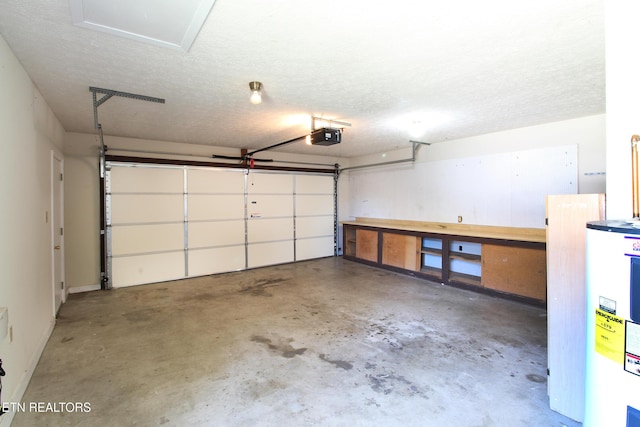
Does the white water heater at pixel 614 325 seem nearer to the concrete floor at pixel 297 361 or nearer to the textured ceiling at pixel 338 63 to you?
the concrete floor at pixel 297 361

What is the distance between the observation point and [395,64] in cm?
249

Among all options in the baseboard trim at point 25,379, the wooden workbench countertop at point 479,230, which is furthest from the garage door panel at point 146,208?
the wooden workbench countertop at point 479,230

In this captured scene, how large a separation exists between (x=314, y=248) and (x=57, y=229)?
4867mm

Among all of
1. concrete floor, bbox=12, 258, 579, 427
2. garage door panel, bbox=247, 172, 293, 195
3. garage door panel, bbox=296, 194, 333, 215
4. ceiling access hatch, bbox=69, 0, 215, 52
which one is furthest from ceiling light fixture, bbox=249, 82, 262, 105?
garage door panel, bbox=296, 194, 333, 215

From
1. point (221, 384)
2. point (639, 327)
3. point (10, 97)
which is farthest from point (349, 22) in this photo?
point (221, 384)

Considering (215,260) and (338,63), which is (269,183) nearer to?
(215,260)

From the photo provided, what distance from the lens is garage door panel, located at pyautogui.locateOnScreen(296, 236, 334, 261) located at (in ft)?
23.7

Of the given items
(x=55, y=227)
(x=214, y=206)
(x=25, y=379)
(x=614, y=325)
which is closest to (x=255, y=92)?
(x=614, y=325)

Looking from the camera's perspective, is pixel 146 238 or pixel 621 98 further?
pixel 146 238

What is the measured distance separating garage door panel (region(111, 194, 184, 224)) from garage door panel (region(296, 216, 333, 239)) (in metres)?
2.62

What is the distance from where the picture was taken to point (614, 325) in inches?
46.3

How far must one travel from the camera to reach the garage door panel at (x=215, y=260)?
230 inches

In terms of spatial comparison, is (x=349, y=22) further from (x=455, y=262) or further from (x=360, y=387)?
(x=455, y=262)

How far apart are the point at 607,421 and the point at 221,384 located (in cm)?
232
